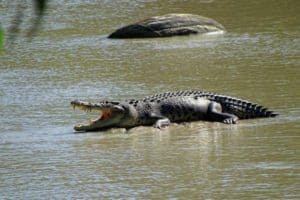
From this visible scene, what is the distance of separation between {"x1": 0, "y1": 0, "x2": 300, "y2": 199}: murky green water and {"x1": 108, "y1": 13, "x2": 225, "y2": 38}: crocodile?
20cm

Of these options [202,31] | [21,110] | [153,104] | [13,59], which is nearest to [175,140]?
[153,104]

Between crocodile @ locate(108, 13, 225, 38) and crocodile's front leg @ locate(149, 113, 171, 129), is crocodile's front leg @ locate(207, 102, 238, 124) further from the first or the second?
crocodile @ locate(108, 13, 225, 38)

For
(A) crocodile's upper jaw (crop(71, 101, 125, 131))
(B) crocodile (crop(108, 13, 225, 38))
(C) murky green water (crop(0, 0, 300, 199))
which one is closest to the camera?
(C) murky green water (crop(0, 0, 300, 199))

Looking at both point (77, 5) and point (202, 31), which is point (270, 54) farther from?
point (77, 5)

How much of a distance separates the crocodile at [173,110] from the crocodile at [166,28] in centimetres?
576

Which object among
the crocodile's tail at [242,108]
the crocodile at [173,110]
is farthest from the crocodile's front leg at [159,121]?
the crocodile's tail at [242,108]

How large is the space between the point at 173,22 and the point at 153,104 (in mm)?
6241

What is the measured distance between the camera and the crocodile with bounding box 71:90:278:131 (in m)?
8.98

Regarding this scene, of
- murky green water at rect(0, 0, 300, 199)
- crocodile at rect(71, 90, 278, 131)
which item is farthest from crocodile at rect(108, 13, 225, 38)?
crocodile at rect(71, 90, 278, 131)

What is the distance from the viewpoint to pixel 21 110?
961 cm

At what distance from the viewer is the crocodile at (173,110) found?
29.5 ft

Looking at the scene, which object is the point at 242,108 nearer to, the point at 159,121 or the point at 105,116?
the point at 159,121

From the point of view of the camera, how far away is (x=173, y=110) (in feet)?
30.4

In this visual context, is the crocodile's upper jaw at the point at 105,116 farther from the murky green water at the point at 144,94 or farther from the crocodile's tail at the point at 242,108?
the crocodile's tail at the point at 242,108
